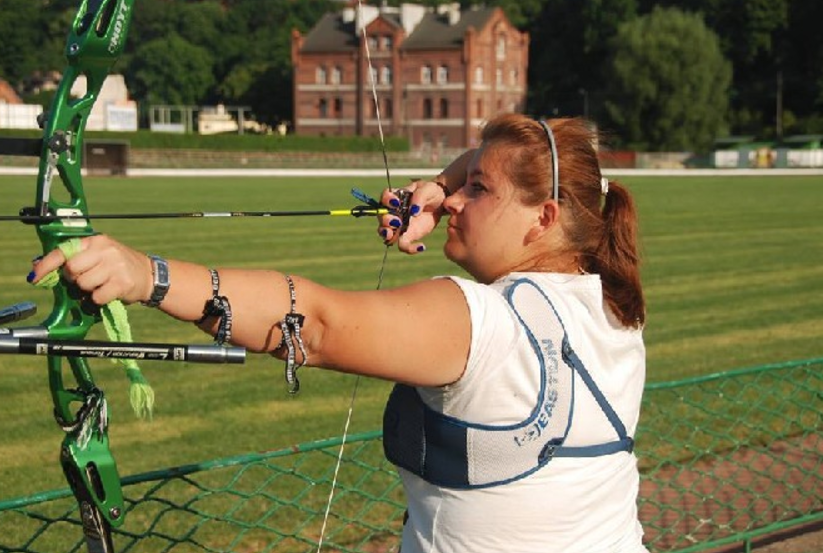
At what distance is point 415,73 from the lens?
8375 cm

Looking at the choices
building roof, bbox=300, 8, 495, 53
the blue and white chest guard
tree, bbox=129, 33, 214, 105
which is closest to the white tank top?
the blue and white chest guard

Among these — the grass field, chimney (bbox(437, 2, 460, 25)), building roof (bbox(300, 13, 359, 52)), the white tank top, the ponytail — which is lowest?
the grass field

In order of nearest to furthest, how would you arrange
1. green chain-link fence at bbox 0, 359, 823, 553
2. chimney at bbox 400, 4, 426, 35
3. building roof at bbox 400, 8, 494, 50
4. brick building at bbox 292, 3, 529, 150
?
green chain-link fence at bbox 0, 359, 823, 553
chimney at bbox 400, 4, 426, 35
brick building at bbox 292, 3, 529, 150
building roof at bbox 400, 8, 494, 50

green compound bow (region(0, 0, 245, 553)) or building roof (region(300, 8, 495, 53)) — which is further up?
building roof (region(300, 8, 495, 53))

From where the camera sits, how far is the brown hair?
2498 millimetres

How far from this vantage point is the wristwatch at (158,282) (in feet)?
6.62

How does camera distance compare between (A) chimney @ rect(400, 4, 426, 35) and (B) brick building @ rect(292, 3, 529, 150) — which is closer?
(A) chimney @ rect(400, 4, 426, 35)

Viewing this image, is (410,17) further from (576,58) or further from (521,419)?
(521,419)

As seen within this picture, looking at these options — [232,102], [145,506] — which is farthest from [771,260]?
[232,102]

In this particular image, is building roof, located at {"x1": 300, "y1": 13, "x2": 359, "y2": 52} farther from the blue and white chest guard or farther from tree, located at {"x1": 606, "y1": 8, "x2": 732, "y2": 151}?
the blue and white chest guard

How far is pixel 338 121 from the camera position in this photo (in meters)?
88.8

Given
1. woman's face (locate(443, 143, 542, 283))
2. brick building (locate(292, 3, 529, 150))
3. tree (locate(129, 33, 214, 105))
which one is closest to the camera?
woman's face (locate(443, 143, 542, 283))

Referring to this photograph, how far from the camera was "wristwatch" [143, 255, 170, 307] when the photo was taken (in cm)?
202

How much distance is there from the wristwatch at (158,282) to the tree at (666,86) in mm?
74068
